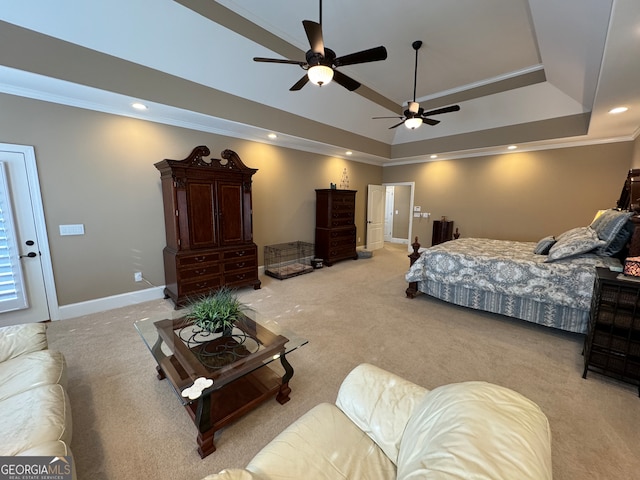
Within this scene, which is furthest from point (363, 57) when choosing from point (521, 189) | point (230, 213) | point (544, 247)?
point (521, 189)

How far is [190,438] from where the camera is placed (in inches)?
67.1

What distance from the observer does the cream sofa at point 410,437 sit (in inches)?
28.2

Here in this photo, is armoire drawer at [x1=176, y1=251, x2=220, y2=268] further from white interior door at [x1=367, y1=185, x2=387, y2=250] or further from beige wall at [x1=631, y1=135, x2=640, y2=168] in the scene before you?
beige wall at [x1=631, y1=135, x2=640, y2=168]

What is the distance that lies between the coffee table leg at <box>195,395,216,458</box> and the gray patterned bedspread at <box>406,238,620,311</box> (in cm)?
317

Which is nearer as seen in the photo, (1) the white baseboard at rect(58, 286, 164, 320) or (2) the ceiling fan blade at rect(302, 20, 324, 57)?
(2) the ceiling fan blade at rect(302, 20, 324, 57)

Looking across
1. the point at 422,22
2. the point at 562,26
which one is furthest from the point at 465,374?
the point at 422,22

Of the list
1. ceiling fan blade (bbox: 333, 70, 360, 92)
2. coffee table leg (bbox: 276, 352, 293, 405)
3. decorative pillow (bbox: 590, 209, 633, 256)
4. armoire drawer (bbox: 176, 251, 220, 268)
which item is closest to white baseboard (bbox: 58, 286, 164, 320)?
armoire drawer (bbox: 176, 251, 220, 268)

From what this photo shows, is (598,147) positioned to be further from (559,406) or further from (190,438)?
(190,438)

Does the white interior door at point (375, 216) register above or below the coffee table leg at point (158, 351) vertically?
above

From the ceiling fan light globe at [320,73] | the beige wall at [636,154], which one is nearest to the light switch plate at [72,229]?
the ceiling fan light globe at [320,73]

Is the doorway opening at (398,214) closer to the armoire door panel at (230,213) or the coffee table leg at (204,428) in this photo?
the armoire door panel at (230,213)

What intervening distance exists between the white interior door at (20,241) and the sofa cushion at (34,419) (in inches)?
97.7

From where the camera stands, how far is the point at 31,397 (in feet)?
4.51

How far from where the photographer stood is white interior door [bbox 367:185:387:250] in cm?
755
